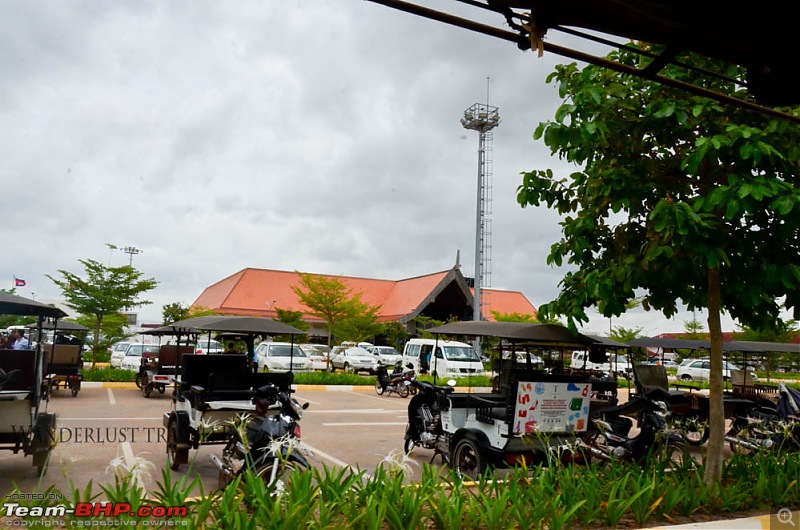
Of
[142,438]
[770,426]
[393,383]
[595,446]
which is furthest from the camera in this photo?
[393,383]

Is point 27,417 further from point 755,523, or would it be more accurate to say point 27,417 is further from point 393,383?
point 393,383

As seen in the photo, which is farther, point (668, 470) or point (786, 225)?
point (668, 470)

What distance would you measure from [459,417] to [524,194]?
3119mm

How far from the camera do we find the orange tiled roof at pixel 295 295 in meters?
35.5

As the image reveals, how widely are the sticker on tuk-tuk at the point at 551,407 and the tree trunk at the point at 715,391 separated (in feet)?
5.44

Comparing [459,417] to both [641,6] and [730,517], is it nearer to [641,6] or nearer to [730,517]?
[730,517]

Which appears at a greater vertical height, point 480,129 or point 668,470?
point 480,129

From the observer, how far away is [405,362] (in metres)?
27.0

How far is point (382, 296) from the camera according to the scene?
41.0m

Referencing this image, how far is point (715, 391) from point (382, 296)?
114ft

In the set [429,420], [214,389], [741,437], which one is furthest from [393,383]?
[741,437]

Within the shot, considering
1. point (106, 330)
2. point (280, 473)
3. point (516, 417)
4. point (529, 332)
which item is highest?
point (529, 332)

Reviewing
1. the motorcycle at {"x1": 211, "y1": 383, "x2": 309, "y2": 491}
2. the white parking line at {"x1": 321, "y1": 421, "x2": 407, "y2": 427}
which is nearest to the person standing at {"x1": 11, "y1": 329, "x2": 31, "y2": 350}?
the white parking line at {"x1": 321, "y1": 421, "x2": 407, "y2": 427}

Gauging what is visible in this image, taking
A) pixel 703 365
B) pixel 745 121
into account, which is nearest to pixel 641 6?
pixel 745 121
